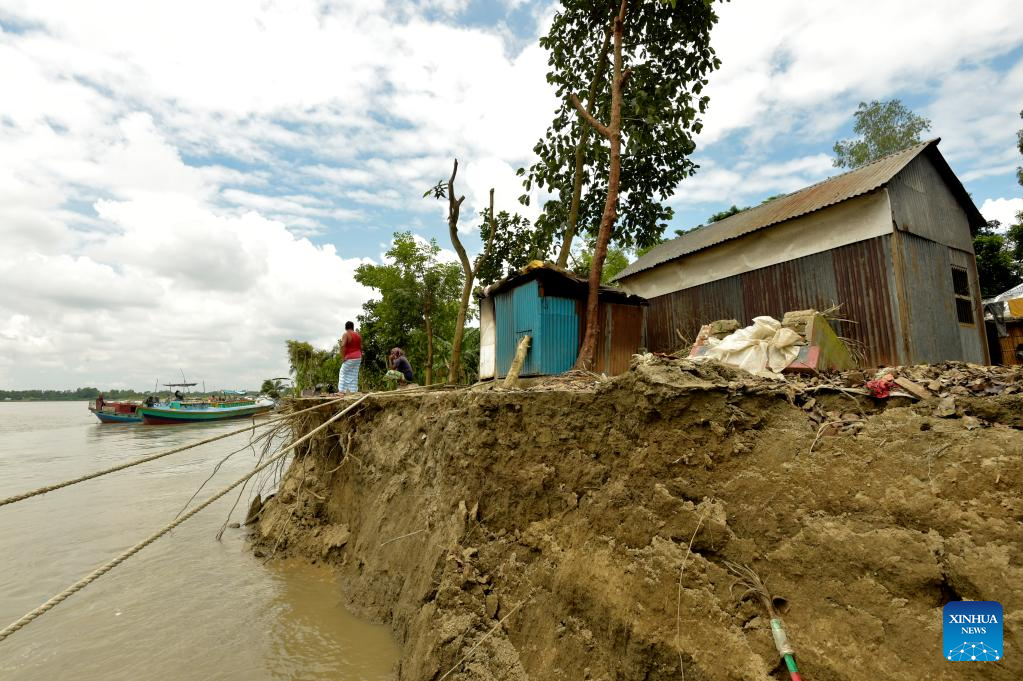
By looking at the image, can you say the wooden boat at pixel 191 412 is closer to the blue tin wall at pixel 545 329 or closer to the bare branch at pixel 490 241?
the bare branch at pixel 490 241

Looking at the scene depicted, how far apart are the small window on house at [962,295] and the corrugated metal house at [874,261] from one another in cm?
2

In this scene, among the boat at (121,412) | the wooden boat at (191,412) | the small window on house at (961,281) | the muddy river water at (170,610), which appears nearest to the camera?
the muddy river water at (170,610)

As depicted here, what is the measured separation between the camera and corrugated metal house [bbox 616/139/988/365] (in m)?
7.65

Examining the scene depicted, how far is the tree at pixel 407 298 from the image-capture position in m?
23.5

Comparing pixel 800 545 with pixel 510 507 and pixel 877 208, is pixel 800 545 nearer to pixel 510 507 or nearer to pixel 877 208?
pixel 510 507

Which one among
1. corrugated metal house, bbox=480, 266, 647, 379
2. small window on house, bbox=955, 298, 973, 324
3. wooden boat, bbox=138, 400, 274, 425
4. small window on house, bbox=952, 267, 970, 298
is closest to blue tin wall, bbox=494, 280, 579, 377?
corrugated metal house, bbox=480, 266, 647, 379

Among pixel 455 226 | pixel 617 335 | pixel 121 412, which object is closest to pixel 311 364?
pixel 121 412

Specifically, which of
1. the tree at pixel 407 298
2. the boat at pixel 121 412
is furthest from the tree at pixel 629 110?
the boat at pixel 121 412

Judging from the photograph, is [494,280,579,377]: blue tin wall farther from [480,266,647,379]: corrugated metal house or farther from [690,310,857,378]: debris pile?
[690,310,857,378]: debris pile

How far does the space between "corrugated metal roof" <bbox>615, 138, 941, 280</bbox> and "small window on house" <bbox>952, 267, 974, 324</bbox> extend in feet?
7.58

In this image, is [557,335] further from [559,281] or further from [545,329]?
[559,281]

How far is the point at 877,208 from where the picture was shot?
7781 mm

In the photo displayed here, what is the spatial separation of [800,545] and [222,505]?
1101cm

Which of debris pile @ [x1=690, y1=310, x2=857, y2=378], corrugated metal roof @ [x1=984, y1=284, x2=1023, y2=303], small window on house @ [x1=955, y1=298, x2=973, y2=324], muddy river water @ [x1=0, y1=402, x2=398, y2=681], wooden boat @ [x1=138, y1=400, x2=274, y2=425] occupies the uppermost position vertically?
corrugated metal roof @ [x1=984, y1=284, x2=1023, y2=303]
